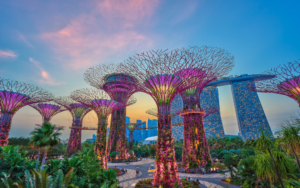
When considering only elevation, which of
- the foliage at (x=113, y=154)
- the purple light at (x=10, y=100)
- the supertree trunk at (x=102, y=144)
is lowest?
the foliage at (x=113, y=154)

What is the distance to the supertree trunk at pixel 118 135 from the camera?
29359mm

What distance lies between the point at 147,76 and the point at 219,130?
59.6m

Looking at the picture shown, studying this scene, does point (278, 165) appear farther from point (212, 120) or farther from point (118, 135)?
point (212, 120)

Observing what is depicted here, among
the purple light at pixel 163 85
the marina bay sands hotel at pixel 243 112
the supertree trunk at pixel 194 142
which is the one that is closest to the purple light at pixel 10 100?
the purple light at pixel 163 85

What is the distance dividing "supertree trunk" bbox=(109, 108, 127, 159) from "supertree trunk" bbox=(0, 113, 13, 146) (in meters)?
15.1

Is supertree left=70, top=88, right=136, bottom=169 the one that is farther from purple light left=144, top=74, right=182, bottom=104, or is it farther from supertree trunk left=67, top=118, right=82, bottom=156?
supertree trunk left=67, top=118, right=82, bottom=156

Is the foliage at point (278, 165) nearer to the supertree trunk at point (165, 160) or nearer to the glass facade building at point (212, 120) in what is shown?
the supertree trunk at point (165, 160)

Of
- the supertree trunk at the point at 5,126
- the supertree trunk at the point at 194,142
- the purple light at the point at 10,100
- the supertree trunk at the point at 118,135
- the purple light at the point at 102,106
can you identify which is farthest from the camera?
the supertree trunk at the point at 118,135

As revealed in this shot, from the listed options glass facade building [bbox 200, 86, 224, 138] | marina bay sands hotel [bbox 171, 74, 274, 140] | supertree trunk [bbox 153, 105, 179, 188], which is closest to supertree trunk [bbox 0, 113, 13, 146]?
supertree trunk [bbox 153, 105, 179, 188]

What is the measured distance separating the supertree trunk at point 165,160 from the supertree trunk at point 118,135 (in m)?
18.6

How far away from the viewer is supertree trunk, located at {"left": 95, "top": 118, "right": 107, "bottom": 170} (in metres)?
16.6

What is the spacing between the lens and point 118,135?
29703mm

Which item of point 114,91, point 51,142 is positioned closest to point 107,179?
point 51,142

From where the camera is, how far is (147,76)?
1405 cm
